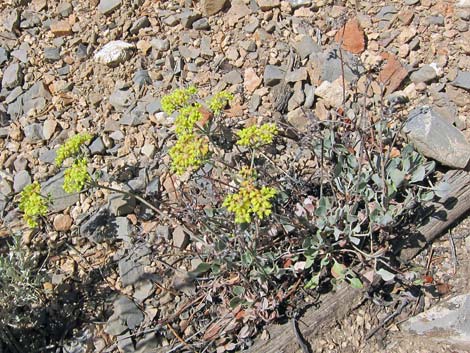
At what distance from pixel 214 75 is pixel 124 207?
1.17m

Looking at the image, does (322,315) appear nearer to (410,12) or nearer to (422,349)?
(422,349)

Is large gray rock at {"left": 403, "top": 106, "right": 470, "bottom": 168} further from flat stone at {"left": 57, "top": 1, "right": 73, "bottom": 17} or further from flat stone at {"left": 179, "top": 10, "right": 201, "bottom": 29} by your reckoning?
flat stone at {"left": 57, "top": 1, "right": 73, "bottom": 17}

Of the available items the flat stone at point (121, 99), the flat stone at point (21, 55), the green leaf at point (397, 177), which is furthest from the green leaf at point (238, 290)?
the flat stone at point (21, 55)

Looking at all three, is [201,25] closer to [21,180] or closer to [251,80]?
[251,80]

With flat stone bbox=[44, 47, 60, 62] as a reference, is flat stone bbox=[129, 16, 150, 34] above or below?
above

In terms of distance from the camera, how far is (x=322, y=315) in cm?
317

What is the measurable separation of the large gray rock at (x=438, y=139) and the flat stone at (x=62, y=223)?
2170 millimetres

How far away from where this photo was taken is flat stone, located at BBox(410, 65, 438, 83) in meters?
3.77

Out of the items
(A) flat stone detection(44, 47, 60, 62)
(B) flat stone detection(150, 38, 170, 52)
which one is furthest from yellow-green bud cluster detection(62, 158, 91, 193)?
(A) flat stone detection(44, 47, 60, 62)

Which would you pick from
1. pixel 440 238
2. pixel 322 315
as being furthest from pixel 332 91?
pixel 322 315

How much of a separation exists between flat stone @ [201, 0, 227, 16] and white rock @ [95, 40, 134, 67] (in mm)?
614

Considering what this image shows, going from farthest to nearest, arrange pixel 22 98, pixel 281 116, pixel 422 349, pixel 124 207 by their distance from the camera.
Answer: pixel 22 98 → pixel 281 116 → pixel 124 207 → pixel 422 349

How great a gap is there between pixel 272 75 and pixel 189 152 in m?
1.32

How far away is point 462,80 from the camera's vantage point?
3.72 m
